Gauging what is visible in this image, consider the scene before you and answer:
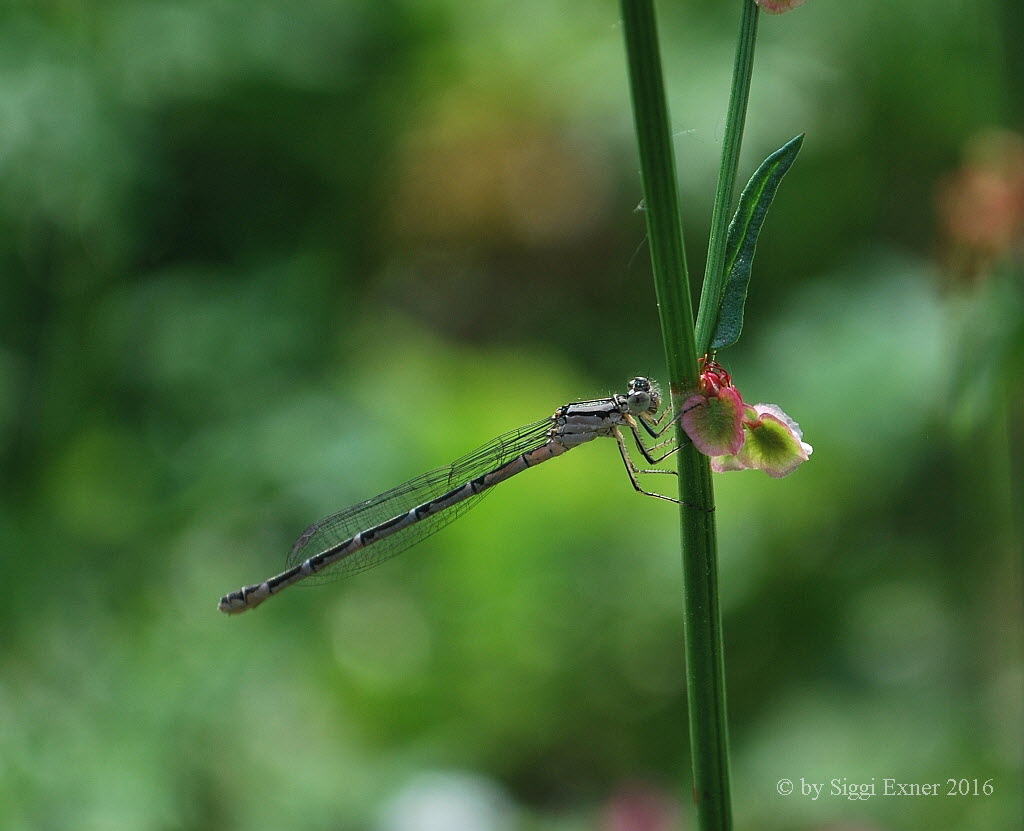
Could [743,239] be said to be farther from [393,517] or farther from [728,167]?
[393,517]

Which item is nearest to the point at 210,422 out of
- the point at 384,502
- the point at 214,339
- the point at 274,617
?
the point at 214,339

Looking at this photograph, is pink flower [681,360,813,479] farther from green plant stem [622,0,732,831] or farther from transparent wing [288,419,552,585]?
transparent wing [288,419,552,585]

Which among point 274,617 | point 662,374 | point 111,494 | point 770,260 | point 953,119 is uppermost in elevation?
point 953,119

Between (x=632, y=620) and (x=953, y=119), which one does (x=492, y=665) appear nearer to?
(x=632, y=620)

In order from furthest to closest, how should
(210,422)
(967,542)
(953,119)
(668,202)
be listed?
(953,119)
(210,422)
(967,542)
(668,202)

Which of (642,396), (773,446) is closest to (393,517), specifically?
(642,396)

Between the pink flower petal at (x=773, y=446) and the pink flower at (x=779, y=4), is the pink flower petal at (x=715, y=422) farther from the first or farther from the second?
the pink flower at (x=779, y=4)

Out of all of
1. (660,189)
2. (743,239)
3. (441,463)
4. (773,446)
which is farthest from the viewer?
(441,463)
